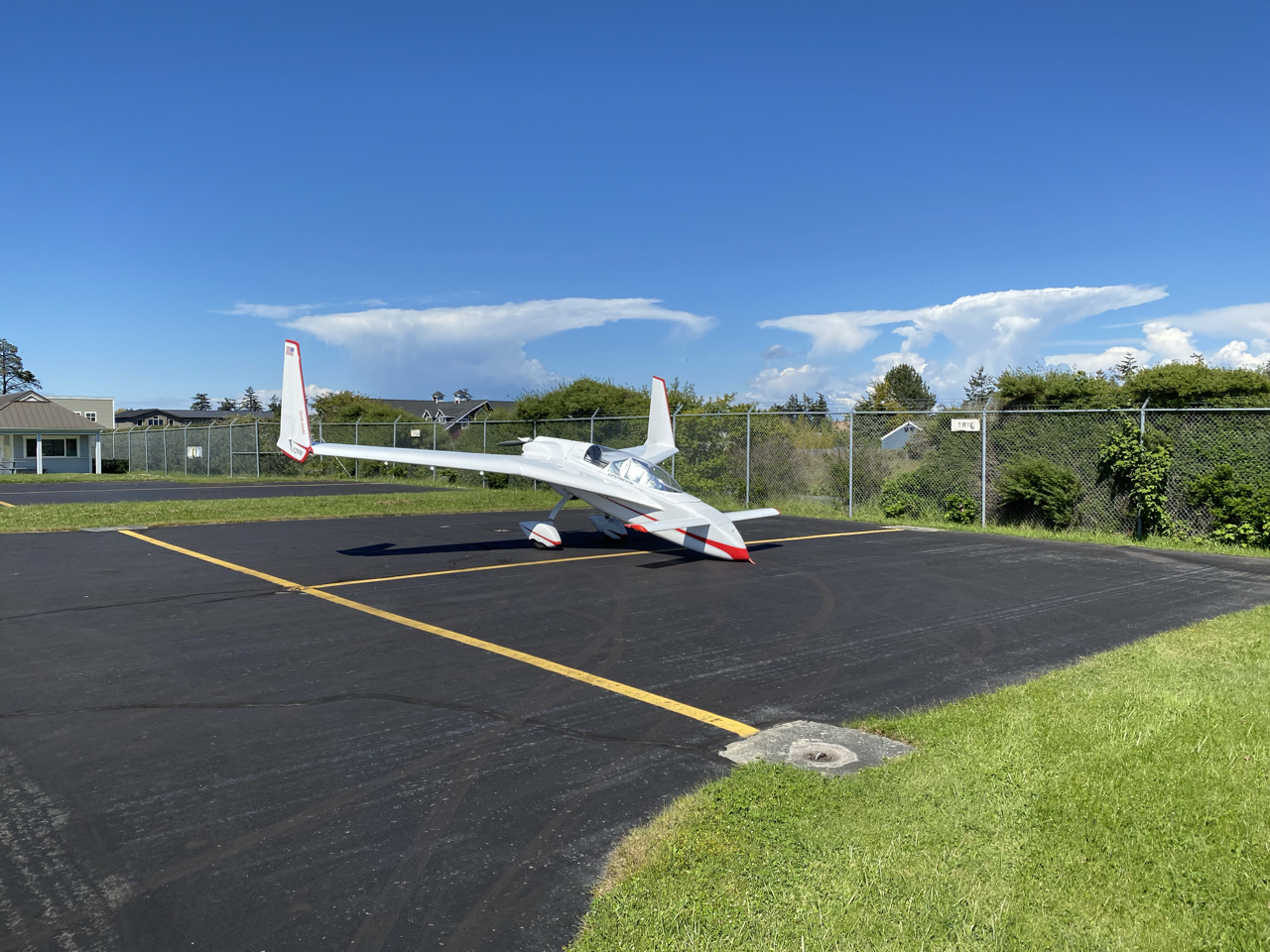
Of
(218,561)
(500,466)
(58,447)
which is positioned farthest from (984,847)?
(58,447)

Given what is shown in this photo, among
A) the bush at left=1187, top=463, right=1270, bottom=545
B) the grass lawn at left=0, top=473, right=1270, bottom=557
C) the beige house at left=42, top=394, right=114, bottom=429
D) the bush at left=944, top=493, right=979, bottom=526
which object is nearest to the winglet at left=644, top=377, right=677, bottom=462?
the grass lawn at left=0, top=473, right=1270, bottom=557

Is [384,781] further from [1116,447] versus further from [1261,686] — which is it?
[1116,447]

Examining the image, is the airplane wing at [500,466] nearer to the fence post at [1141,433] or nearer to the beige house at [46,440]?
the fence post at [1141,433]

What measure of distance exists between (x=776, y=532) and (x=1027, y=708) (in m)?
10.4

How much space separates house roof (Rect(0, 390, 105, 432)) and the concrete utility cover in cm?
5130

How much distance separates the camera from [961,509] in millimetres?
17250

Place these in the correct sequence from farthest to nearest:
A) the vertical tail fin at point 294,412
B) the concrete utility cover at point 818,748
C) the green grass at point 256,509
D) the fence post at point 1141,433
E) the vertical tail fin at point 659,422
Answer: the green grass at point 256,509 < the vertical tail fin at point 659,422 < the fence post at point 1141,433 < the vertical tail fin at point 294,412 < the concrete utility cover at point 818,748

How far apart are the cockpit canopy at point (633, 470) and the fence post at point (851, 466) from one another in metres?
7.17

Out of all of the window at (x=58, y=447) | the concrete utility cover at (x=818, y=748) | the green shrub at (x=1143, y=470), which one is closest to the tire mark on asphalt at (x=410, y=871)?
the concrete utility cover at (x=818, y=748)

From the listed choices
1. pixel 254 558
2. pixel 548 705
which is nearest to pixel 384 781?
pixel 548 705

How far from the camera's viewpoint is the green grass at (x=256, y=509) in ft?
54.5

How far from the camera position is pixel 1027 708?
528cm

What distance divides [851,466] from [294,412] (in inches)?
486

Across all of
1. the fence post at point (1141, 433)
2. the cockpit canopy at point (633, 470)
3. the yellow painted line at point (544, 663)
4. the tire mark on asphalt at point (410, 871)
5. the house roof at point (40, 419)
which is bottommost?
the tire mark on asphalt at point (410, 871)
